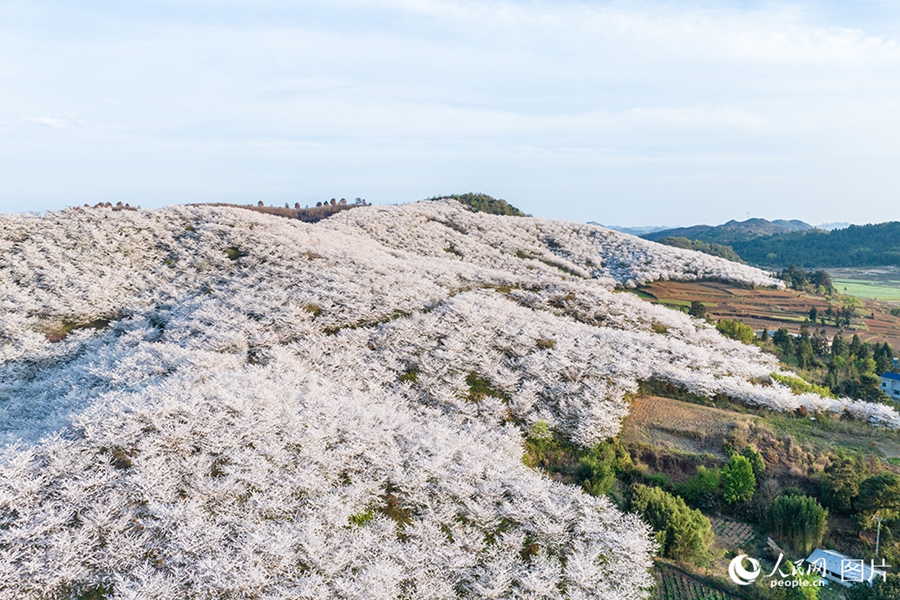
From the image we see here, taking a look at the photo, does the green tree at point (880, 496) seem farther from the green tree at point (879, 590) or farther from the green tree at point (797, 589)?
the green tree at point (797, 589)

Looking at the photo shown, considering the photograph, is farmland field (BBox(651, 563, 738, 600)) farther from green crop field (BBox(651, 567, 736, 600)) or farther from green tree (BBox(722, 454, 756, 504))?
green tree (BBox(722, 454, 756, 504))

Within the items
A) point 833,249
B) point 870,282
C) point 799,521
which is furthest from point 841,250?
point 799,521

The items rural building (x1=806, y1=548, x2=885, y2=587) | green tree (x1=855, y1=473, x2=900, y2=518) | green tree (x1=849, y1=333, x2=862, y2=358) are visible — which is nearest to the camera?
rural building (x1=806, y1=548, x2=885, y2=587)

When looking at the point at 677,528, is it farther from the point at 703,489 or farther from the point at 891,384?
the point at 891,384

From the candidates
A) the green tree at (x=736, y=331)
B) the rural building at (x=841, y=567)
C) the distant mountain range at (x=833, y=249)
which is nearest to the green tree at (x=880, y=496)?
the rural building at (x=841, y=567)

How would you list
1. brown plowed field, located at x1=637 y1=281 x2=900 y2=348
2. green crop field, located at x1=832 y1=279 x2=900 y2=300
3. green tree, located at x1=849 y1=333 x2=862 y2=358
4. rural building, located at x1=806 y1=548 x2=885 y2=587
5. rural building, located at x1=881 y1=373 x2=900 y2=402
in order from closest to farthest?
rural building, located at x1=806 y1=548 x2=885 y2=587 < rural building, located at x1=881 y1=373 x2=900 y2=402 < green tree, located at x1=849 y1=333 x2=862 y2=358 < brown plowed field, located at x1=637 y1=281 x2=900 y2=348 < green crop field, located at x1=832 y1=279 x2=900 y2=300

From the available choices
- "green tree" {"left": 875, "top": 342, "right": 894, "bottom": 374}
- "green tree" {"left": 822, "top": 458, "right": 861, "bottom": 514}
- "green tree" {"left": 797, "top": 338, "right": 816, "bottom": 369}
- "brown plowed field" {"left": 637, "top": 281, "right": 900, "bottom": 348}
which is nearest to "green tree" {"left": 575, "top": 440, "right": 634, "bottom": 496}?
"green tree" {"left": 822, "top": 458, "right": 861, "bottom": 514}

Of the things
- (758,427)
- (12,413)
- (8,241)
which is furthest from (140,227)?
(758,427)
